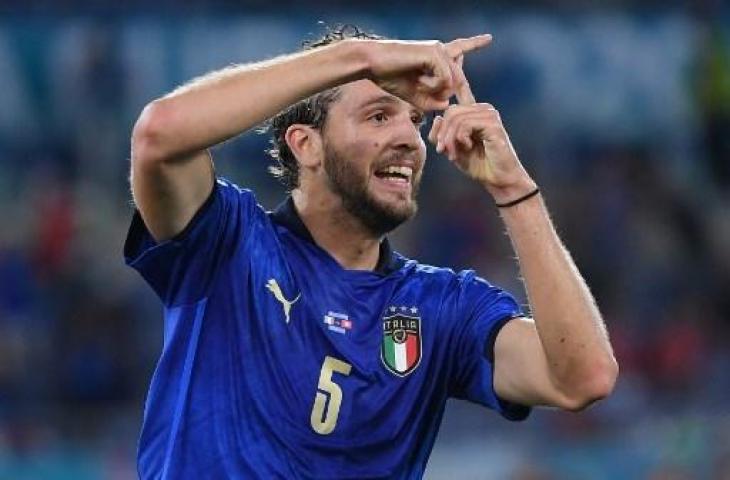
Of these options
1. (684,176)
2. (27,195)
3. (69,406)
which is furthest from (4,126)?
(684,176)

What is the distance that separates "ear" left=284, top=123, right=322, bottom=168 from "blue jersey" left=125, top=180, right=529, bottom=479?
381mm

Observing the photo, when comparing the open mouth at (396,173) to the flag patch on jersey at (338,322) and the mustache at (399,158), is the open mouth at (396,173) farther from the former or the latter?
the flag patch on jersey at (338,322)

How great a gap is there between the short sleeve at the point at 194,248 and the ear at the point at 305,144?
1.60 ft

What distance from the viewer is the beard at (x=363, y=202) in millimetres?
5250

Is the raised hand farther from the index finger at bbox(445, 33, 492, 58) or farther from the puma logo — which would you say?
the puma logo

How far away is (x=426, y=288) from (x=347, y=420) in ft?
2.02

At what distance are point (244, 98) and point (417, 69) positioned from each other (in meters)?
0.49

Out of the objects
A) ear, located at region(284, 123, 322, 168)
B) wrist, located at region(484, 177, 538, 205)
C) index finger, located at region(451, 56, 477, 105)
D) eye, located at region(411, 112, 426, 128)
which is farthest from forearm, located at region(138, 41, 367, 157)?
ear, located at region(284, 123, 322, 168)

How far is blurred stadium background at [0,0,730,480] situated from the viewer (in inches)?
485

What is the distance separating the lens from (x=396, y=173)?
5.31m

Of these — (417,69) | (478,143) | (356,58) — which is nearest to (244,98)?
(356,58)

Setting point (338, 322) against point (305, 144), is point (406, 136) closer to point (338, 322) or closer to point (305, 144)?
point (305, 144)

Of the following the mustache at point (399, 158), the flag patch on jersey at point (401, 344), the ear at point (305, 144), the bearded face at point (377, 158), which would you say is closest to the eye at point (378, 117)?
the bearded face at point (377, 158)

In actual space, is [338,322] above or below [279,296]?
below
